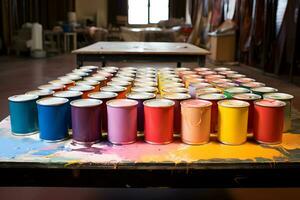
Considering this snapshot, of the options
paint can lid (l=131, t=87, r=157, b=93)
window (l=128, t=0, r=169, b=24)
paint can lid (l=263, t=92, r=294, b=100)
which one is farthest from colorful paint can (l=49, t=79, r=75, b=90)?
window (l=128, t=0, r=169, b=24)

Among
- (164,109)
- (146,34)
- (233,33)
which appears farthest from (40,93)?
(146,34)

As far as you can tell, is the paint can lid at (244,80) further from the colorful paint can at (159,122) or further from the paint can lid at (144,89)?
the colorful paint can at (159,122)

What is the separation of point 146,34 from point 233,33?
272cm

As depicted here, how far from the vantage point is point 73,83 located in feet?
4.32

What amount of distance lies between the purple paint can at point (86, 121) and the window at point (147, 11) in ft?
48.5

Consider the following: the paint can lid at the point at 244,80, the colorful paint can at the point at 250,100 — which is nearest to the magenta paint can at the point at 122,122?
the colorful paint can at the point at 250,100

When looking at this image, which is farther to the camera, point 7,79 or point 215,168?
point 7,79

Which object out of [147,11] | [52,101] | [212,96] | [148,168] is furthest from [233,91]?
[147,11]

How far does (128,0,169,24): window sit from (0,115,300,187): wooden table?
14.9m

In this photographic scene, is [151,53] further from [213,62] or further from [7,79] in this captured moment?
[213,62]

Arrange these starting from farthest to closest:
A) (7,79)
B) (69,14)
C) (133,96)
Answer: (69,14) < (7,79) < (133,96)

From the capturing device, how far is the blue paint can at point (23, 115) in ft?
3.28

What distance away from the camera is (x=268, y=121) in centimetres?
94

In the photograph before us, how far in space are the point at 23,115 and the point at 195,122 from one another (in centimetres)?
49
